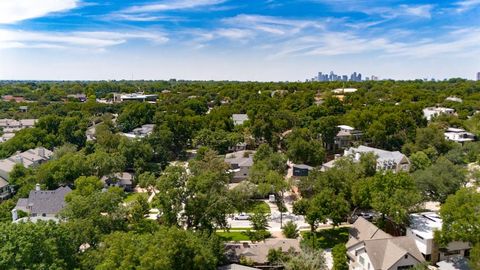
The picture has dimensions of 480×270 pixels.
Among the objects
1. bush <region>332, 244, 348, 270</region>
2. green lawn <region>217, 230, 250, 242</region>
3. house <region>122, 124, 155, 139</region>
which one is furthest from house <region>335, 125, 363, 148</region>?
bush <region>332, 244, 348, 270</region>

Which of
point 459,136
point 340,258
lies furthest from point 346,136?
point 340,258

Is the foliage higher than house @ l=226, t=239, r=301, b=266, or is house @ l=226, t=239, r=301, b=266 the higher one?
the foliage

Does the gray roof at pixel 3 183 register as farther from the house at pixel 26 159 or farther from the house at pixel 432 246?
the house at pixel 432 246

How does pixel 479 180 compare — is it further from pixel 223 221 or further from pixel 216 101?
pixel 216 101

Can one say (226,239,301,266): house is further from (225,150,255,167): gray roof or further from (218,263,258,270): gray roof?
(225,150,255,167): gray roof

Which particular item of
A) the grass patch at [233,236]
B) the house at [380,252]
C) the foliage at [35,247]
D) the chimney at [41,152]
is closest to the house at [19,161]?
the chimney at [41,152]

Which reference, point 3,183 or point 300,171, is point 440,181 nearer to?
point 300,171

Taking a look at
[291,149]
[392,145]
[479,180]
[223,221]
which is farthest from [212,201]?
[392,145]
